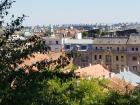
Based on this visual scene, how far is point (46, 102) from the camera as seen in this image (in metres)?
9.23

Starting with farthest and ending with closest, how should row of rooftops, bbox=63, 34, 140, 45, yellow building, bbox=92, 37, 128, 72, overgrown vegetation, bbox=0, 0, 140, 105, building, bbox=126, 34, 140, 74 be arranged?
yellow building, bbox=92, 37, 128, 72
row of rooftops, bbox=63, 34, 140, 45
building, bbox=126, 34, 140, 74
overgrown vegetation, bbox=0, 0, 140, 105

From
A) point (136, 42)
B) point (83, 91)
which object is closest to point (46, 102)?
point (83, 91)

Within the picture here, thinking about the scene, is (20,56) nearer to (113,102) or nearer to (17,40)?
(17,40)

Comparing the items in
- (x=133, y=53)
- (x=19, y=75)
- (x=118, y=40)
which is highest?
(x=19, y=75)

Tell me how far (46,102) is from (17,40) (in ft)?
4.79

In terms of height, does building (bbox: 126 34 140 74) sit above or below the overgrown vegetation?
below

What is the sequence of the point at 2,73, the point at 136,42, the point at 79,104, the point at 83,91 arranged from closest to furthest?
the point at 2,73, the point at 79,104, the point at 83,91, the point at 136,42

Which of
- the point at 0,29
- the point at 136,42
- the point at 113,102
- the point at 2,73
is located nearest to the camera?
the point at 2,73

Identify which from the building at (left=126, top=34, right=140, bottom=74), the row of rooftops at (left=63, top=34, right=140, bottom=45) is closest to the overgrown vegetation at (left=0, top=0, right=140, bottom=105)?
the building at (left=126, top=34, right=140, bottom=74)

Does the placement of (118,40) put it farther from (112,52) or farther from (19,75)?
(19,75)

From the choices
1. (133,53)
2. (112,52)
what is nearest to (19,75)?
(133,53)

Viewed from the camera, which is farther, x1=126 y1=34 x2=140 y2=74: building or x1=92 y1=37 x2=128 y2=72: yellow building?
x1=92 y1=37 x2=128 y2=72: yellow building

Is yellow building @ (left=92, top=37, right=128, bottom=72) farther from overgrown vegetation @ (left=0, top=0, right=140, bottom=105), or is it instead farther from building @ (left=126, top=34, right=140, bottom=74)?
overgrown vegetation @ (left=0, top=0, right=140, bottom=105)

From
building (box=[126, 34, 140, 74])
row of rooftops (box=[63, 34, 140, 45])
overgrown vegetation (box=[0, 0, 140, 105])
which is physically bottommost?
building (box=[126, 34, 140, 74])
